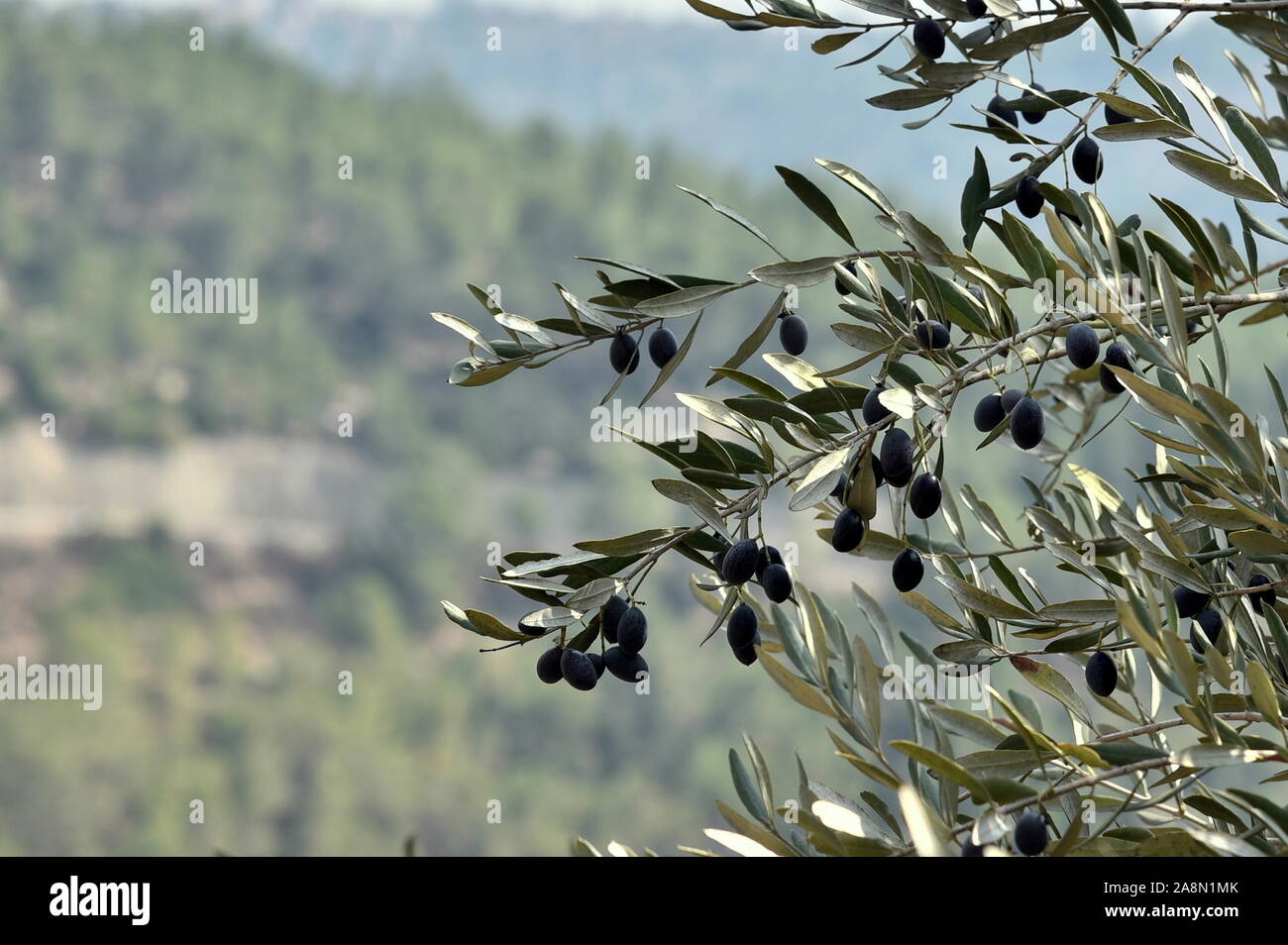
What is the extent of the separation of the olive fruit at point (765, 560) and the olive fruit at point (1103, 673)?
31cm

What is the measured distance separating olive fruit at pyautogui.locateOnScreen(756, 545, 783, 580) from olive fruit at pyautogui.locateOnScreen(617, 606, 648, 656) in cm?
10

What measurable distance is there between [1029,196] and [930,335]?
26 centimetres

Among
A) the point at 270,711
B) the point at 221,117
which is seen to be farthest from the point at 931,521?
the point at 221,117

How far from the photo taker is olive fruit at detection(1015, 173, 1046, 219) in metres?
1.14

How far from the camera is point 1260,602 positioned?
3.29 feet

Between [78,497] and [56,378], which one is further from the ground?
[56,378]

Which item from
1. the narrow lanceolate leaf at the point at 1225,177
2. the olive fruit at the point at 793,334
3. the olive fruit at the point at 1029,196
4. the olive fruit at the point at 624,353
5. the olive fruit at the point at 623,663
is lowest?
the olive fruit at the point at 623,663

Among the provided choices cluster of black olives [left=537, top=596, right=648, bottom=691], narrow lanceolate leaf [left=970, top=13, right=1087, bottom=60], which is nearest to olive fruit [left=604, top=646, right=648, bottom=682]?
cluster of black olives [left=537, top=596, right=648, bottom=691]

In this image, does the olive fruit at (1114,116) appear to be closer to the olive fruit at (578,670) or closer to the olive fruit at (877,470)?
the olive fruit at (877,470)

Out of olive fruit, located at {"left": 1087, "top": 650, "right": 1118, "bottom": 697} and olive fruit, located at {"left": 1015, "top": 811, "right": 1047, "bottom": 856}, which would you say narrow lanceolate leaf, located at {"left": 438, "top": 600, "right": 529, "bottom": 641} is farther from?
olive fruit, located at {"left": 1087, "top": 650, "right": 1118, "bottom": 697}

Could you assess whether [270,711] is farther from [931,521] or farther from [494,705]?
[931,521]

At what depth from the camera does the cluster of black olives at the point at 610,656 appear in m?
0.93

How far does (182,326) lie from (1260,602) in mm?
42238

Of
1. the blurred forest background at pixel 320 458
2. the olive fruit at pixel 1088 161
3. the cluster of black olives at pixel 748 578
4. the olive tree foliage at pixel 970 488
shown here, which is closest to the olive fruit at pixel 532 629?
the olive tree foliage at pixel 970 488
